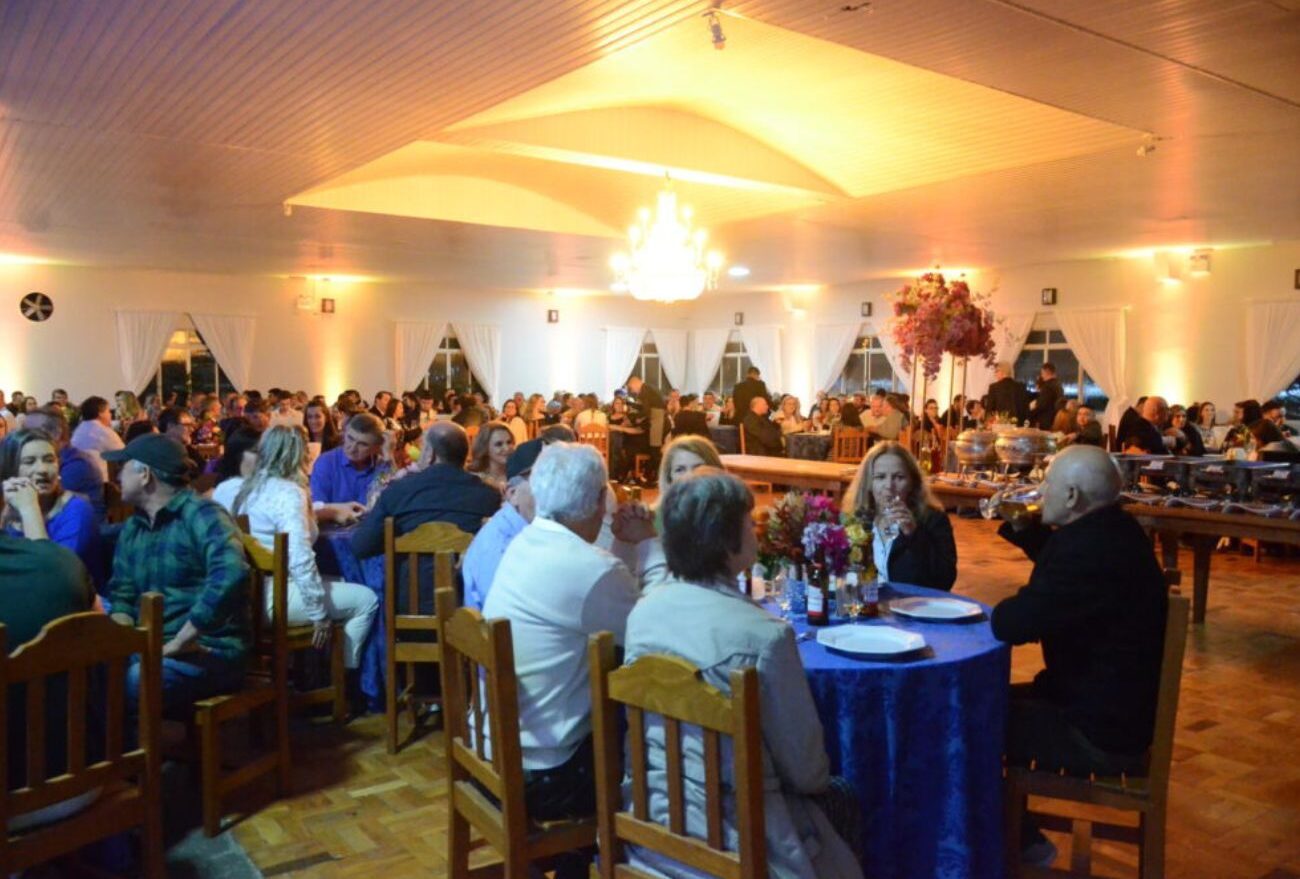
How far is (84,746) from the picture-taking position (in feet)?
7.39

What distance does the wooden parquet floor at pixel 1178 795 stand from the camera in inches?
115

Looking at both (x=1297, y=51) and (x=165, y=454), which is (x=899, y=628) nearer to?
(x=165, y=454)

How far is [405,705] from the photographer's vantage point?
408 cm

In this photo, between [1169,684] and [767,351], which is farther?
[767,351]

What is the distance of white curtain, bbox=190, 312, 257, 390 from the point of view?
14547 mm

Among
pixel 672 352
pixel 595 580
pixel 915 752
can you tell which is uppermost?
pixel 672 352

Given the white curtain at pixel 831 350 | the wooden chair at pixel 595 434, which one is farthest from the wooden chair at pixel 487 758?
the white curtain at pixel 831 350

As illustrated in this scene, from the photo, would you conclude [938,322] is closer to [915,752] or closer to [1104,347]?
[915,752]

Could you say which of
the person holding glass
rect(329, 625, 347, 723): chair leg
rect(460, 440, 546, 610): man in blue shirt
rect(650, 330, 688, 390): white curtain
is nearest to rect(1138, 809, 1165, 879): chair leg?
the person holding glass

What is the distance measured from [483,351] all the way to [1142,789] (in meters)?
15.5

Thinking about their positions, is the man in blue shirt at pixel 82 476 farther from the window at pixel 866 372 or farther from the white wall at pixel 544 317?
the window at pixel 866 372

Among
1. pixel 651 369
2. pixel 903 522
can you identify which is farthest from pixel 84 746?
pixel 651 369

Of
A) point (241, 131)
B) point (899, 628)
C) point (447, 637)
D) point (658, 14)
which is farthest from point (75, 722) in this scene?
point (241, 131)

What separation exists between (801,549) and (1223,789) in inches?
75.4
